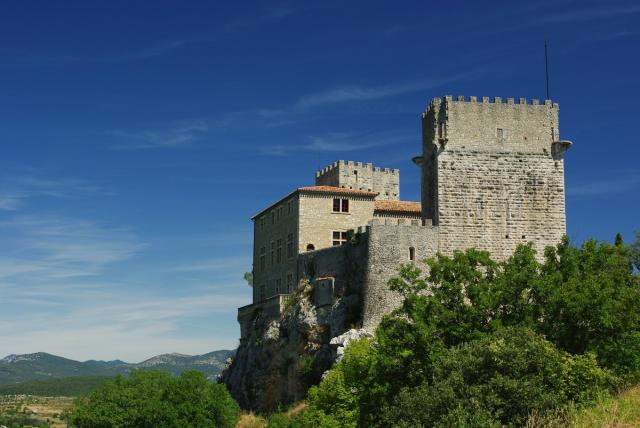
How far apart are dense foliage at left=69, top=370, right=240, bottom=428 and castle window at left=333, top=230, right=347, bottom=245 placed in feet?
57.3

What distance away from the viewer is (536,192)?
6078 centimetres

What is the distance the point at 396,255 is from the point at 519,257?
1615 centimetres

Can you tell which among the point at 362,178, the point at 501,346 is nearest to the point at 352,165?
the point at 362,178

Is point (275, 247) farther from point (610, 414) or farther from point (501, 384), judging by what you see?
point (610, 414)

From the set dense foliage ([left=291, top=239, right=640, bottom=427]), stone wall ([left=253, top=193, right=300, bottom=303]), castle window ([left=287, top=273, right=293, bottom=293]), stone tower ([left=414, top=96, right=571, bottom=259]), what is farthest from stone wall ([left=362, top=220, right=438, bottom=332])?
castle window ([left=287, top=273, right=293, bottom=293])

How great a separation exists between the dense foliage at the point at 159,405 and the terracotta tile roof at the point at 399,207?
2199cm

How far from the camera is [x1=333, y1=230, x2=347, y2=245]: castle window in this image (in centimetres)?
7162

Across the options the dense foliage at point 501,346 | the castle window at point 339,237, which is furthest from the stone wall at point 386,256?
the castle window at point 339,237

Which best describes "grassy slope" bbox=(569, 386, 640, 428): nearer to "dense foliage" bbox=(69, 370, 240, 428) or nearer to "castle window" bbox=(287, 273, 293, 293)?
"castle window" bbox=(287, 273, 293, 293)

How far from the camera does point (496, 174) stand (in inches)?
2383

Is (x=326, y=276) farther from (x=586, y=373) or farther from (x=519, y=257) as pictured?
(x=586, y=373)

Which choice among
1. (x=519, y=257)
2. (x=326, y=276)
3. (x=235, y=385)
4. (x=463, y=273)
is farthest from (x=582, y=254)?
(x=235, y=385)

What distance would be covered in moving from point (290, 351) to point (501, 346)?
36.3 m

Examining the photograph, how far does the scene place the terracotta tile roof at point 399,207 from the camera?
73375 millimetres
